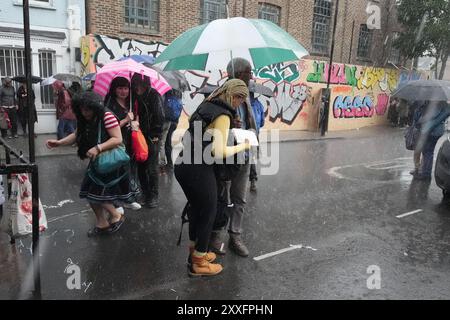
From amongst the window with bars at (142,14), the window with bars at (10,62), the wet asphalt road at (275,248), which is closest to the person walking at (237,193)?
the wet asphalt road at (275,248)

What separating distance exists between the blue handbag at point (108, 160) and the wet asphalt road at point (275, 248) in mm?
827

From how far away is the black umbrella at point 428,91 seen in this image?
22.5ft

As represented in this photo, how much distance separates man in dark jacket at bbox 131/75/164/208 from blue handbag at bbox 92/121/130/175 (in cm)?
80

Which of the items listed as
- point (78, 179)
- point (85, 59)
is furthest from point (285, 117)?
point (78, 179)

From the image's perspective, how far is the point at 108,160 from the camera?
13.3 ft

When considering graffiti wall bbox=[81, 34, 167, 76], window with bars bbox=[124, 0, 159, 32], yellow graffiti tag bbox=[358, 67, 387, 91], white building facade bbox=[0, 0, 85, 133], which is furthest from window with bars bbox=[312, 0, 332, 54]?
white building facade bbox=[0, 0, 85, 133]

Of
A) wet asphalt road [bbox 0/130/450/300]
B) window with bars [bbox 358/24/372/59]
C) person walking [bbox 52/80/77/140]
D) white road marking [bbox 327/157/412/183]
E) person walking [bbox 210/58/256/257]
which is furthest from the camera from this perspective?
window with bars [bbox 358/24/372/59]

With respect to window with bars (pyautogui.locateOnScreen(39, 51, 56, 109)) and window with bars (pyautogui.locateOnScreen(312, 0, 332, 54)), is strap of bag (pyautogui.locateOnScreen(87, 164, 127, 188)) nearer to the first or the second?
window with bars (pyautogui.locateOnScreen(39, 51, 56, 109))

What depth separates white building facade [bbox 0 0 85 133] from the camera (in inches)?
431

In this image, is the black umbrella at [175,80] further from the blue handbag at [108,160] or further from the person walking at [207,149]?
the person walking at [207,149]

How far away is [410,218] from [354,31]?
1629 cm

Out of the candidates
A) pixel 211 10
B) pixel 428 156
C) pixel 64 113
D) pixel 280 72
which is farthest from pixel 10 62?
pixel 428 156

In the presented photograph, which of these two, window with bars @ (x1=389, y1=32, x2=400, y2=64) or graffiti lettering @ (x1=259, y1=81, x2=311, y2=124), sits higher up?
window with bars @ (x1=389, y1=32, x2=400, y2=64)

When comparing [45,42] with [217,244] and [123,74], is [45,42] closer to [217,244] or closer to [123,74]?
[123,74]
